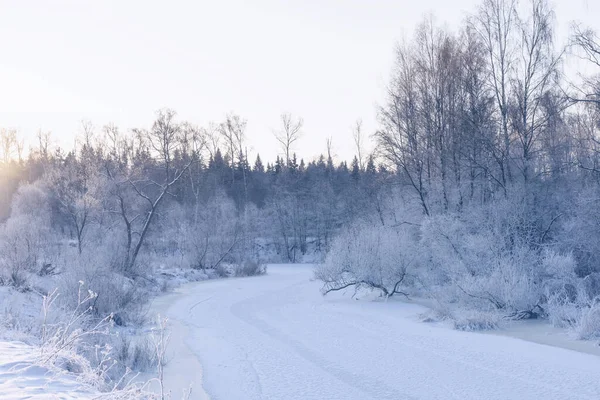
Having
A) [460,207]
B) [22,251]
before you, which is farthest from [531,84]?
[22,251]

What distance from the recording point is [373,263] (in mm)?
19922

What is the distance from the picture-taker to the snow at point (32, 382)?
4959mm

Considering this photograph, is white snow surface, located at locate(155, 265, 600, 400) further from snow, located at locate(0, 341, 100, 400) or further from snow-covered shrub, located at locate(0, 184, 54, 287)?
snow-covered shrub, located at locate(0, 184, 54, 287)

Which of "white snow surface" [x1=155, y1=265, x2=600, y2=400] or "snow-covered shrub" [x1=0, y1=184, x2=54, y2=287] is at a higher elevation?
"snow-covered shrub" [x1=0, y1=184, x2=54, y2=287]

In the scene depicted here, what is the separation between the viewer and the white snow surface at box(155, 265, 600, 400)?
893 centimetres

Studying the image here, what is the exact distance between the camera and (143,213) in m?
39.6

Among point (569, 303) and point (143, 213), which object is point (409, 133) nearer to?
point (569, 303)

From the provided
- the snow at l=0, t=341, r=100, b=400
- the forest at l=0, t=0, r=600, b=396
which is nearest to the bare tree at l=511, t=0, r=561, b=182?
the forest at l=0, t=0, r=600, b=396

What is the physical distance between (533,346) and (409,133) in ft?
45.7

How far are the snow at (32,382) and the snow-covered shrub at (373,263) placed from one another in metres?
14.5

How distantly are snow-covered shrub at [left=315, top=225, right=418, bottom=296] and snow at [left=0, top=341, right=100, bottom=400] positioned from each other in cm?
1450

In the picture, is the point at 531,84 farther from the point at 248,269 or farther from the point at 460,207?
the point at 248,269

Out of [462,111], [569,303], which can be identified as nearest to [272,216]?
[462,111]

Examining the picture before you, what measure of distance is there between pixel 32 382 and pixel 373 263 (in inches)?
611
